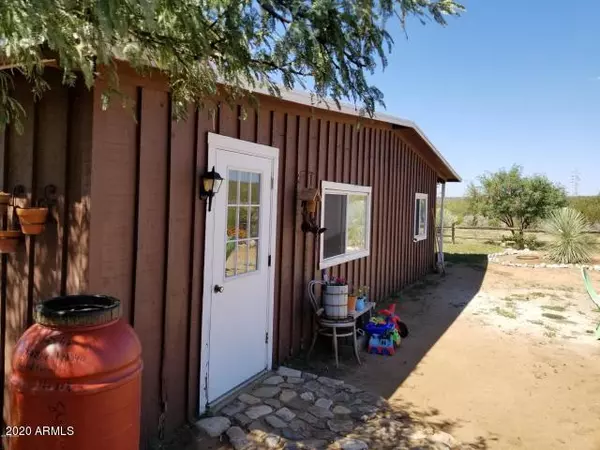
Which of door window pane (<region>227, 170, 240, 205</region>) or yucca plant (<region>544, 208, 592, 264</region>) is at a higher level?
door window pane (<region>227, 170, 240, 205</region>)

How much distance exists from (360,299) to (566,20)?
798 cm

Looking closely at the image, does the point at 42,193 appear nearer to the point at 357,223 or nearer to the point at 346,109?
the point at 346,109

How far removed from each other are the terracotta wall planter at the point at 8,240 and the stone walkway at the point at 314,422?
71.0 inches

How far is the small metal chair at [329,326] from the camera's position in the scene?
187 inches

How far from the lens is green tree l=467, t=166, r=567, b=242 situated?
722 inches

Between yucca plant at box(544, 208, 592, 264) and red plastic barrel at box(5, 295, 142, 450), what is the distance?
14044 millimetres

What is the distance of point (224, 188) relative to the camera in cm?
362

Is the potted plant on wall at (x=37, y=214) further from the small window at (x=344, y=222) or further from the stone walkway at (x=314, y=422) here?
the small window at (x=344, y=222)

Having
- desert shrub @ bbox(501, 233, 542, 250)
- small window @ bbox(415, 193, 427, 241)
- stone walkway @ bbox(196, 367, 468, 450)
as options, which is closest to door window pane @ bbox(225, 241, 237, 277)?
stone walkway @ bbox(196, 367, 468, 450)

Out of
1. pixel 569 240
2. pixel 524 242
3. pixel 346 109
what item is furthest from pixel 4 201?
pixel 524 242

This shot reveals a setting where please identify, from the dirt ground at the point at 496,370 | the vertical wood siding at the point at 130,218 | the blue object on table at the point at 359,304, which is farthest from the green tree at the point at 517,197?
the vertical wood siding at the point at 130,218

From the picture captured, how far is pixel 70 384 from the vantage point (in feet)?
5.75

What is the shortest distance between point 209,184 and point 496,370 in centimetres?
378

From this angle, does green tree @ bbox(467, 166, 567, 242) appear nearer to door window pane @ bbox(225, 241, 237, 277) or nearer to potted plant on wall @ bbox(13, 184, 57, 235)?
door window pane @ bbox(225, 241, 237, 277)
